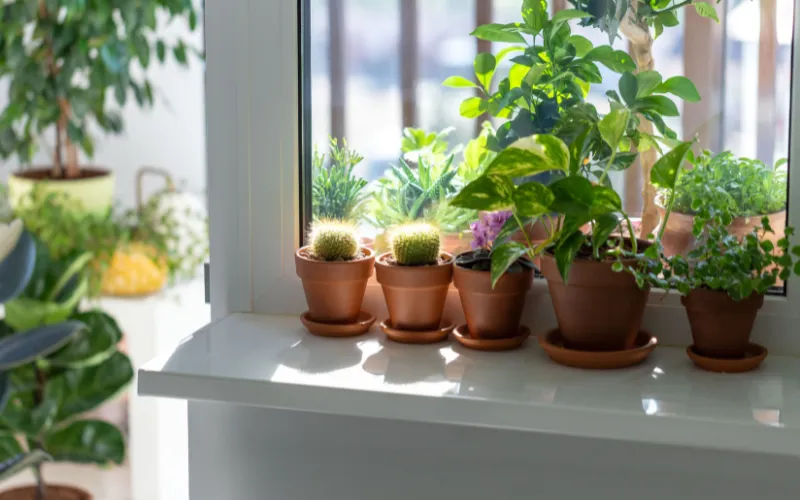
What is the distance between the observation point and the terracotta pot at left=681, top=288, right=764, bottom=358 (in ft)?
3.62

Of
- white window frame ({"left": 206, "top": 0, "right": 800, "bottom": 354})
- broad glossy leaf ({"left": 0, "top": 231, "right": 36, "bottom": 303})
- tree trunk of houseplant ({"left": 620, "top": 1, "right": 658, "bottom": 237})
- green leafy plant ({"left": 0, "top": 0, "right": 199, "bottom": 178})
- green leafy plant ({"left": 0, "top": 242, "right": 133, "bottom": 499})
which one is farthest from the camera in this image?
green leafy plant ({"left": 0, "top": 0, "right": 199, "bottom": 178})

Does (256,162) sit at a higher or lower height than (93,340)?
higher

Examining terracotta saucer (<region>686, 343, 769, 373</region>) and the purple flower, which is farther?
the purple flower

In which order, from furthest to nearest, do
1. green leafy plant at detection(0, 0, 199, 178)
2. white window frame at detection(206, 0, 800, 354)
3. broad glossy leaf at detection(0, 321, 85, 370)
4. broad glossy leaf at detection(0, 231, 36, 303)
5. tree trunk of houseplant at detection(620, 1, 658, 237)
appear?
green leafy plant at detection(0, 0, 199, 178)
broad glossy leaf at detection(0, 321, 85, 370)
broad glossy leaf at detection(0, 231, 36, 303)
white window frame at detection(206, 0, 800, 354)
tree trunk of houseplant at detection(620, 1, 658, 237)

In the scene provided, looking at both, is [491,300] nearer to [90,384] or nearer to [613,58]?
[613,58]

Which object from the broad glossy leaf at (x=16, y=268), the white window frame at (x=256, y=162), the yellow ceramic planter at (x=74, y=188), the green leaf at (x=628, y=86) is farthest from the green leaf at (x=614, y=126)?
the yellow ceramic planter at (x=74, y=188)

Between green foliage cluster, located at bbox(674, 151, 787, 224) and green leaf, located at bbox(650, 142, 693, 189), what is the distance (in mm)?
79

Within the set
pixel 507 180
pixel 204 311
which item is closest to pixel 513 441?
pixel 507 180

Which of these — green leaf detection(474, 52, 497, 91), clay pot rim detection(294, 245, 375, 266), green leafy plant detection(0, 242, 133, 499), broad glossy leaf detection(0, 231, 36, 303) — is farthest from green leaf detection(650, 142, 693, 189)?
green leafy plant detection(0, 242, 133, 499)

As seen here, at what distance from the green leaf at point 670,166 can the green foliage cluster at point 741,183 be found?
8cm

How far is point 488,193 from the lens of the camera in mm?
1125

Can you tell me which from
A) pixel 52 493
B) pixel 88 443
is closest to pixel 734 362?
pixel 88 443

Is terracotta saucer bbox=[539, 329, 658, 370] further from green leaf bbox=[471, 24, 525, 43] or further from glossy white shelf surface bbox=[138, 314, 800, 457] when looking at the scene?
green leaf bbox=[471, 24, 525, 43]

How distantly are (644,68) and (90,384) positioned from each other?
Answer: 4.96ft
